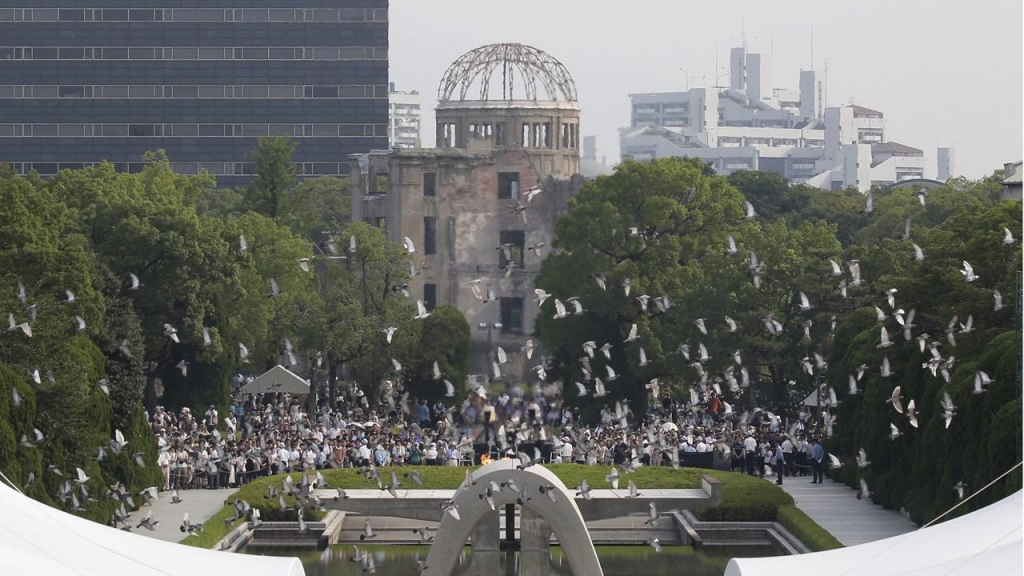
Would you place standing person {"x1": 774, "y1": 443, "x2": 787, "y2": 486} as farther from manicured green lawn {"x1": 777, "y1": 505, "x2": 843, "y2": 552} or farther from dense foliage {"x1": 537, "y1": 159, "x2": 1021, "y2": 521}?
manicured green lawn {"x1": 777, "y1": 505, "x2": 843, "y2": 552}

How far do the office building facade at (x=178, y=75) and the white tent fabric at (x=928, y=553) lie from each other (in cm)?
9100

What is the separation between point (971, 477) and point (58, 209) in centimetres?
1949

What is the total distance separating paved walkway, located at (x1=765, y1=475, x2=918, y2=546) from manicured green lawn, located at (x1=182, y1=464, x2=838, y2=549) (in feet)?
1.63

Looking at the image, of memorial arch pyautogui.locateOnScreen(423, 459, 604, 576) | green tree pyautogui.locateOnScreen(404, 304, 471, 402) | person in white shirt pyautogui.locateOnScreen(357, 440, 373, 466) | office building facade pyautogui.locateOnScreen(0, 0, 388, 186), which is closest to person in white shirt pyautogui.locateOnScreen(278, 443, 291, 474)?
person in white shirt pyautogui.locateOnScreen(357, 440, 373, 466)

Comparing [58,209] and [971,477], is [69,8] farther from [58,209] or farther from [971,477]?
[971,477]

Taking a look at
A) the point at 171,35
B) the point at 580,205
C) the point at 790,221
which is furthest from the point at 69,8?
the point at 580,205

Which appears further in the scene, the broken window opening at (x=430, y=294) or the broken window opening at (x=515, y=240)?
the broken window opening at (x=430, y=294)

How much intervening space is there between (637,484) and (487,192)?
34.9 metres

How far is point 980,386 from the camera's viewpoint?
109ft

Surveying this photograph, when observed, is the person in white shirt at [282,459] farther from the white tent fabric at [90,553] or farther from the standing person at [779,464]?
the white tent fabric at [90,553]

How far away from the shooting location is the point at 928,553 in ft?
70.8

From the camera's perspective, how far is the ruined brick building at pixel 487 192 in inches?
2953

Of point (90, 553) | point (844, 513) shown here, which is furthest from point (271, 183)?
point (90, 553)

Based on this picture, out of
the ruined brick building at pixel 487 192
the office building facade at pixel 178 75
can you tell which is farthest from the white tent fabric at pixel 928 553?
the office building facade at pixel 178 75
